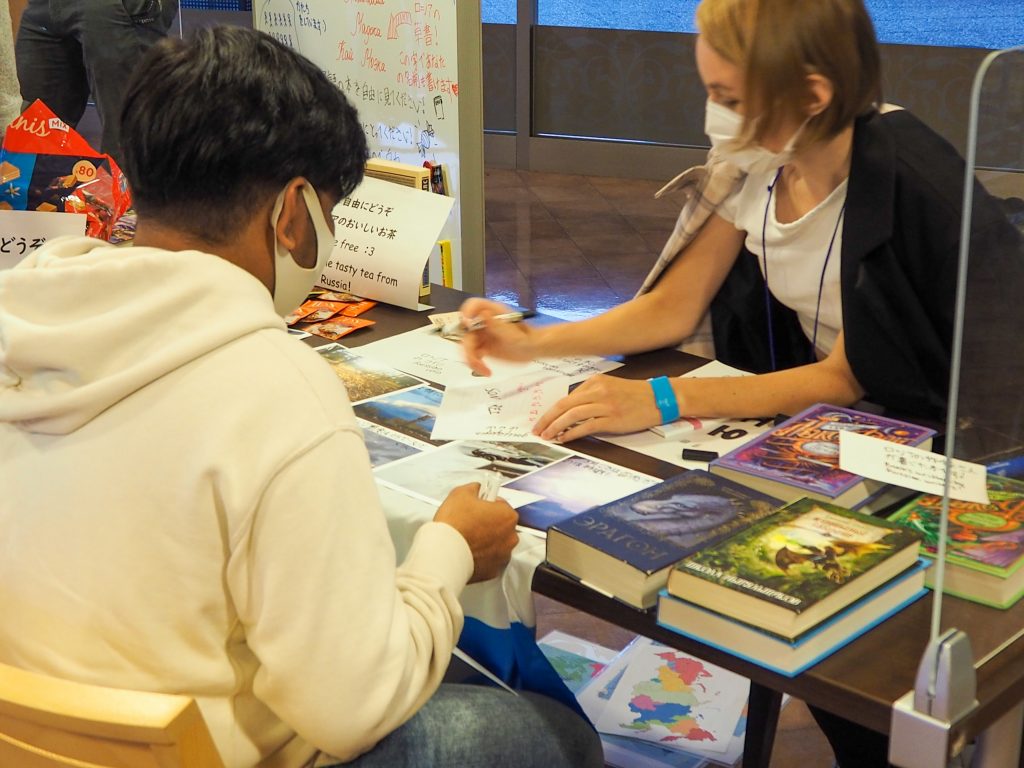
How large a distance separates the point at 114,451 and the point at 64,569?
11cm

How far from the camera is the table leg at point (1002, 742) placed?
3.69 ft

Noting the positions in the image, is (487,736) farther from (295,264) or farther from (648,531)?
(295,264)

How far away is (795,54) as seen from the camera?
1.69 meters

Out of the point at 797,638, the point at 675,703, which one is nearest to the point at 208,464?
the point at 797,638

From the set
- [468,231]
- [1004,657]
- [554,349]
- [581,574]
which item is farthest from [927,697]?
[468,231]

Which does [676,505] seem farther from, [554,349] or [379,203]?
[379,203]

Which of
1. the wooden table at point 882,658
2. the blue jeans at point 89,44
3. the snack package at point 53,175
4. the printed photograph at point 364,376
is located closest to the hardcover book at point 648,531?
the wooden table at point 882,658

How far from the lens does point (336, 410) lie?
1040 millimetres

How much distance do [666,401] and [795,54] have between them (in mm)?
520

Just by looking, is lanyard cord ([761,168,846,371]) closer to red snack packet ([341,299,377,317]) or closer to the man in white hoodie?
red snack packet ([341,299,377,317])

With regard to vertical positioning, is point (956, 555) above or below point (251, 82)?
below

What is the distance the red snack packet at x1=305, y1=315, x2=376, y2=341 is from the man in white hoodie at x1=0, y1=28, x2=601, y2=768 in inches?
35.0

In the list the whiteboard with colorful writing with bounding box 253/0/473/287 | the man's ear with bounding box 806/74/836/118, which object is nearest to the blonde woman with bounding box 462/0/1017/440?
the man's ear with bounding box 806/74/836/118

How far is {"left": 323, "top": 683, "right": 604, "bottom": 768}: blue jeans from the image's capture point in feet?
3.88
